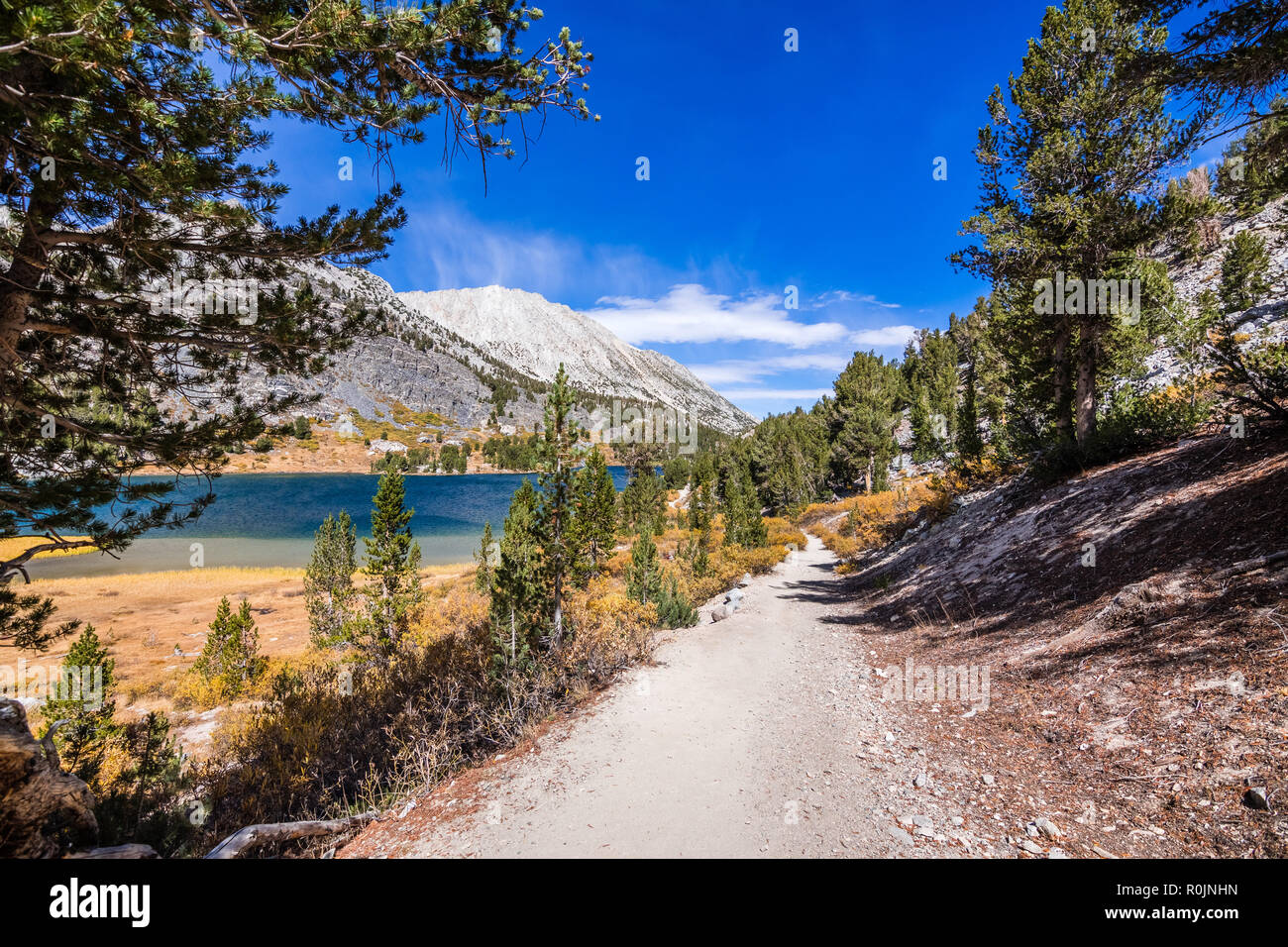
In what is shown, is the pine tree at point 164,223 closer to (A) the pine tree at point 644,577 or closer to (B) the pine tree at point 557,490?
(B) the pine tree at point 557,490

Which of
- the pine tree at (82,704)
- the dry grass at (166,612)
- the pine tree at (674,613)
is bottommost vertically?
the dry grass at (166,612)

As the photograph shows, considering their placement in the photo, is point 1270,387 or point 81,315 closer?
point 81,315

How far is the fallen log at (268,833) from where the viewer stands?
416cm

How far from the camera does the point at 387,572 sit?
1717 cm

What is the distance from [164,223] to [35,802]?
4536mm

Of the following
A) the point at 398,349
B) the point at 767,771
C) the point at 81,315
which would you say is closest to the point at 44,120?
the point at 81,315

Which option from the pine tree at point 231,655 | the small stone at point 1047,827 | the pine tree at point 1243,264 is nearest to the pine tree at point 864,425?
the pine tree at point 1243,264

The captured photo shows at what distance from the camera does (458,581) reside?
3441 centimetres

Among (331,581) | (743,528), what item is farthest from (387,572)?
(743,528)

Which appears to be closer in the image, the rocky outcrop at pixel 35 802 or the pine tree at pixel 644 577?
the rocky outcrop at pixel 35 802

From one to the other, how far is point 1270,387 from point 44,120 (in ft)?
46.8

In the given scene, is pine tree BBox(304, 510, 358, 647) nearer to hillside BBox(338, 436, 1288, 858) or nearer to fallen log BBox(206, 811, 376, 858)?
fallen log BBox(206, 811, 376, 858)

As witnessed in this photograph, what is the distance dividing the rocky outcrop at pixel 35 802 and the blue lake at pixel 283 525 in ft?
81.2
